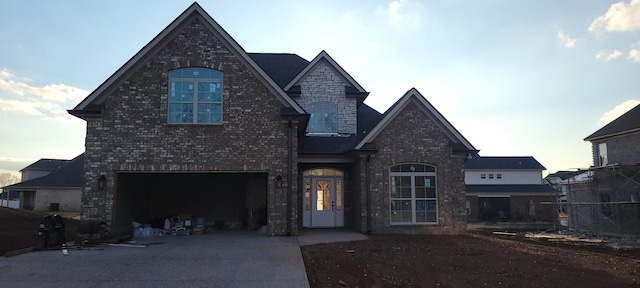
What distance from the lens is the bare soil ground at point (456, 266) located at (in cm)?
830

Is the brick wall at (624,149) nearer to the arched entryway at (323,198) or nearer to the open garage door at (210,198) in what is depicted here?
the arched entryway at (323,198)

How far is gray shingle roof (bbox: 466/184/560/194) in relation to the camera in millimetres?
38284

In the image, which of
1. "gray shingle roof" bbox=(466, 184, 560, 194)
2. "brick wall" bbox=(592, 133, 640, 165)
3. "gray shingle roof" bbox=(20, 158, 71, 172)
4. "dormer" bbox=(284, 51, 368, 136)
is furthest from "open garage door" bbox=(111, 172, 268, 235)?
"gray shingle roof" bbox=(20, 158, 71, 172)

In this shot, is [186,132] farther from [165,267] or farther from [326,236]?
[165,267]

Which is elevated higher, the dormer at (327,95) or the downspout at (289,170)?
the dormer at (327,95)

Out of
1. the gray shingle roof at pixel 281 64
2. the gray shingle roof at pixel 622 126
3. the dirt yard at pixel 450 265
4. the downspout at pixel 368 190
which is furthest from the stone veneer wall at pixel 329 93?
the gray shingle roof at pixel 622 126

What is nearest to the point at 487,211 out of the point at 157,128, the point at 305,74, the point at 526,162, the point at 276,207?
the point at 526,162

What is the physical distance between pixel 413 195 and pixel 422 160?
1401 millimetres

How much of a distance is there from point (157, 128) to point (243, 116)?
290 cm

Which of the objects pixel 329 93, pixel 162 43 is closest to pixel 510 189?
pixel 329 93

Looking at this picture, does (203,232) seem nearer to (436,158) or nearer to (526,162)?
(436,158)

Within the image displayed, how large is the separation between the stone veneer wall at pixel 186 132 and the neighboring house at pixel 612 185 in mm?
16026

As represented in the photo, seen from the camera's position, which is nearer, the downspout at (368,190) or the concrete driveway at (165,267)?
the concrete driveway at (165,267)

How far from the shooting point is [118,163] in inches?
554
